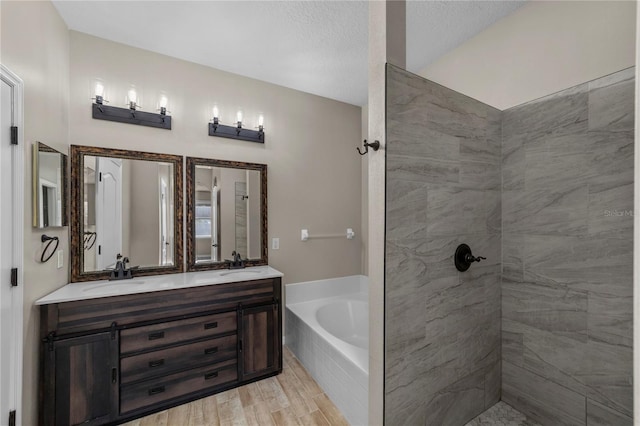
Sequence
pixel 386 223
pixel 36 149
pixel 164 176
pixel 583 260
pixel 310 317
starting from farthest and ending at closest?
pixel 310 317
pixel 164 176
pixel 36 149
pixel 583 260
pixel 386 223

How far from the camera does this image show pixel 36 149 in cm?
154

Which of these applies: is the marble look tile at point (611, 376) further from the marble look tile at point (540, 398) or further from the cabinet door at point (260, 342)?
the cabinet door at point (260, 342)

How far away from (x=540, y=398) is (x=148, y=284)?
Answer: 8.21 feet

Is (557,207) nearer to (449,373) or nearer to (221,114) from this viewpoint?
(449,373)

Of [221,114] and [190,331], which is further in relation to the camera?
[221,114]

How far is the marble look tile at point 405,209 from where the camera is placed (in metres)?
1.05

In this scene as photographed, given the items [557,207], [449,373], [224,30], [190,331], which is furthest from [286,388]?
[224,30]

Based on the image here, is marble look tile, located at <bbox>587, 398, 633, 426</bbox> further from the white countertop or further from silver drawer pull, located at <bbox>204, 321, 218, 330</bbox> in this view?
silver drawer pull, located at <bbox>204, 321, 218, 330</bbox>

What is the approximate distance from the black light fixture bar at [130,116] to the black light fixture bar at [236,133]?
1.22ft

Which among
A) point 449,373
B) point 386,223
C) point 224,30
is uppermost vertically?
point 224,30

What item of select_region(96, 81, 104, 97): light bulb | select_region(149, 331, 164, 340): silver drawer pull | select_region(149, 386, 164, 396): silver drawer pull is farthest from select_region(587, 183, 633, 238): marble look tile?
select_region(96, 81, 104, 97): light bulb

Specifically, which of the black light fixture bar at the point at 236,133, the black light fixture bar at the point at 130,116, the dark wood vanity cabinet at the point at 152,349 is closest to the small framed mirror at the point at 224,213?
the black light fixture bar at the point at 236,133

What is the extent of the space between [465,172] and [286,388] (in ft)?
6.64

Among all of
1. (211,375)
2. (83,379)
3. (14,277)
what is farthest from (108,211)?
(211,375)
